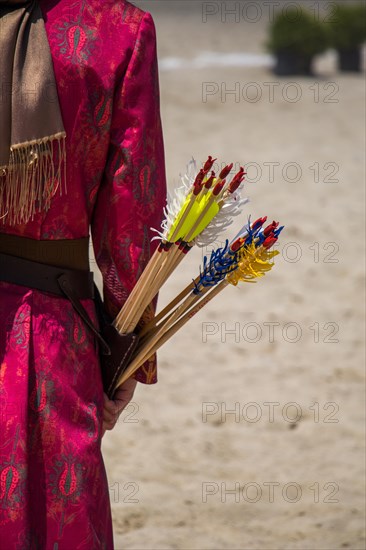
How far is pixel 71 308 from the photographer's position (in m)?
1.90

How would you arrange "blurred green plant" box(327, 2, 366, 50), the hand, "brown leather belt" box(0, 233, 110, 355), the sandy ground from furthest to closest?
"blurred green plant" box(327, 2, 366, 50) → the sandy ground → the hand → "brown leather belt" box(0, 233, 110, 355)

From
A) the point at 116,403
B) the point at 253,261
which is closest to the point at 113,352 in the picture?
the point at 116,403

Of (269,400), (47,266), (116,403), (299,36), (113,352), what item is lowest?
(269,400)

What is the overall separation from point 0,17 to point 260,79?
11377 mm

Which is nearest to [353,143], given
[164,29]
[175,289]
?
[175,289]

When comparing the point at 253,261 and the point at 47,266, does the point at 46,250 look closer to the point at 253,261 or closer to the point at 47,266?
the point at 47,266

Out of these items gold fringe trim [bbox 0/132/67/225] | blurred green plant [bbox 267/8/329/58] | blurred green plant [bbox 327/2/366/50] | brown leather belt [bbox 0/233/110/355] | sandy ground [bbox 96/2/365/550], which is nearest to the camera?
gold fringe trim [bbox 0/132/67/225]

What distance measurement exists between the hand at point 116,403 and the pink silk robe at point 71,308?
10cm

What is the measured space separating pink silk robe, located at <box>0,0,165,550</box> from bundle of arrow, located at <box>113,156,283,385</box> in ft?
0.26

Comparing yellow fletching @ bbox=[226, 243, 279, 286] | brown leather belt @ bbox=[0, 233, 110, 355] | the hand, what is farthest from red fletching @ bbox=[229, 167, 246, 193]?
the hand

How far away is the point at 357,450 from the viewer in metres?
4.04

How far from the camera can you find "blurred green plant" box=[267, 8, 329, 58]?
13.3 meters

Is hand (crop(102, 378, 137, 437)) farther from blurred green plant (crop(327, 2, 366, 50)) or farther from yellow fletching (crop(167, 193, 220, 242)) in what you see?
blurred green plant (crop(327, 2, 366, 50))

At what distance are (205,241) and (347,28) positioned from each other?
12864mm
